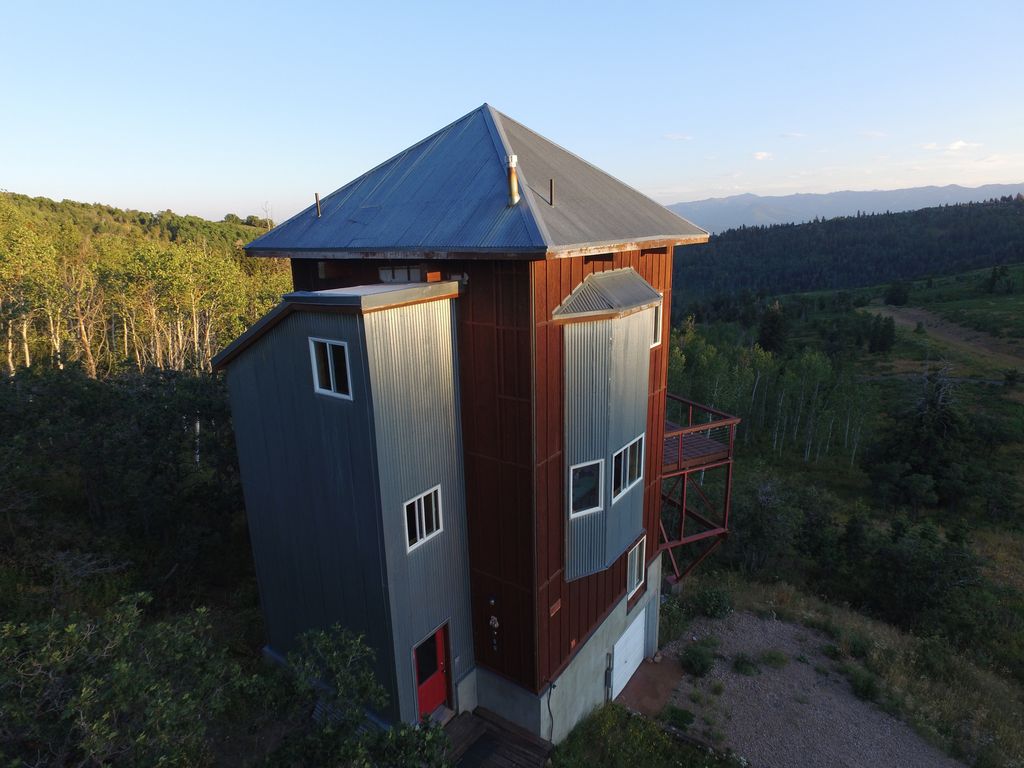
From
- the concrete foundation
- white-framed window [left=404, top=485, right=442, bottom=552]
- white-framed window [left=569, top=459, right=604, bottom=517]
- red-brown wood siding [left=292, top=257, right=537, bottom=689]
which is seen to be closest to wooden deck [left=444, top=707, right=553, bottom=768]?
the concrete foundation

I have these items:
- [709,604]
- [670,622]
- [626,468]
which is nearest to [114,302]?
[626,468]

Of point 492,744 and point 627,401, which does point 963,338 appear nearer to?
point 627,401

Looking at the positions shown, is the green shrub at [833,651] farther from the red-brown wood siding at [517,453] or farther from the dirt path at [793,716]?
the red-brown wood siding at [517,453]

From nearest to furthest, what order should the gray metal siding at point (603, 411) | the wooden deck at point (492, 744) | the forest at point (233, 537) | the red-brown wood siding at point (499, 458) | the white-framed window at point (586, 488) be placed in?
the forest at point (233, 537)
the red-brown wood siding at point (499, 458)
the gray metal siding at point (603, 411)
the white-framed window at point (586, 488)
the wooden deck at point (492, 744)

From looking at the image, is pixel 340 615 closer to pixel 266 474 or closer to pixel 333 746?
pixel 266 474

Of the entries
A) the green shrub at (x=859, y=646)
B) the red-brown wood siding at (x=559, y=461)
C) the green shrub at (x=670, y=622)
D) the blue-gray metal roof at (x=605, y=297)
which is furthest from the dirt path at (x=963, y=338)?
the blue-gray metal roof at (x=605, y=297)

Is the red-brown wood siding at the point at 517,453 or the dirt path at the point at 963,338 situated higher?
the red-brown wood siding at the point at 517,453

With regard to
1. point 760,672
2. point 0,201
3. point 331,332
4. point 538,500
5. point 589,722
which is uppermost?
point 0,201

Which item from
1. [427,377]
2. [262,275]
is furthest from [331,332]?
[262,275]
